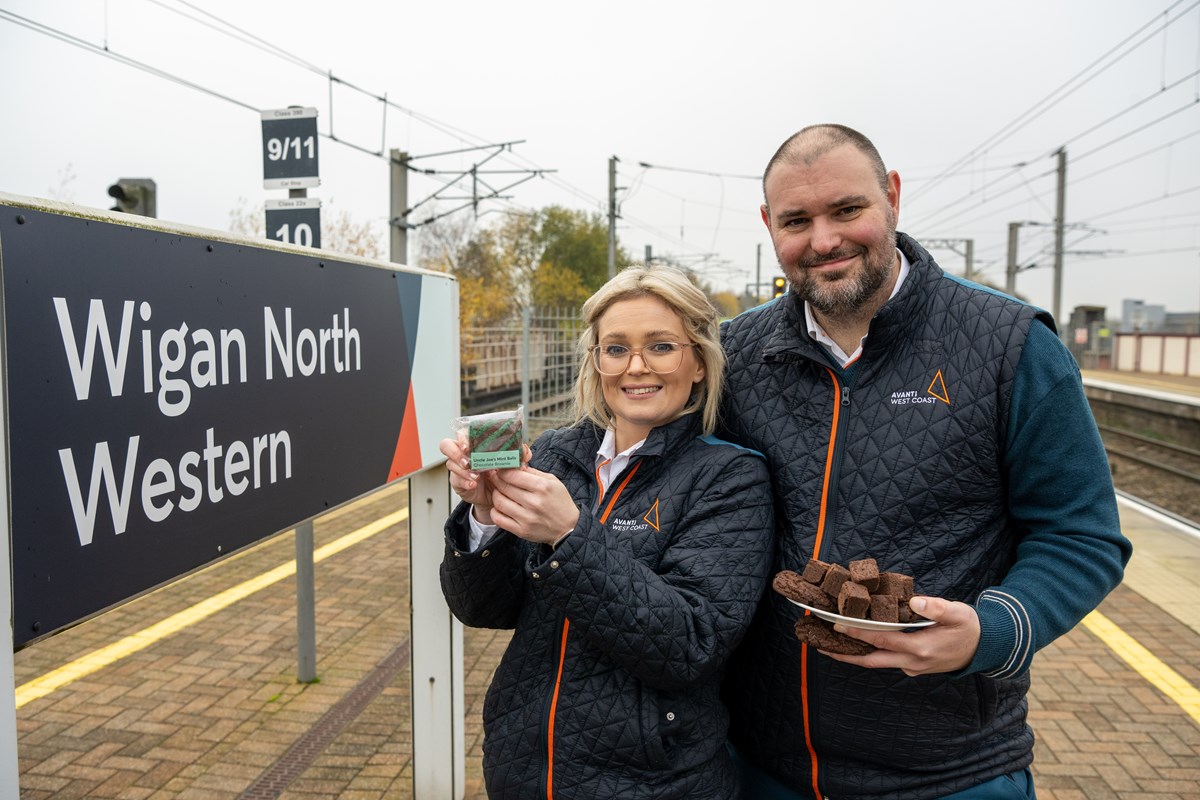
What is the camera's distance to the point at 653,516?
5.88ft

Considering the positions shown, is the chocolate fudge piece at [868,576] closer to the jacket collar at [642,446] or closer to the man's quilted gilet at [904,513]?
the man's quilted gilet at [904,513]

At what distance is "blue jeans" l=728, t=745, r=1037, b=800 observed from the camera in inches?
67.7

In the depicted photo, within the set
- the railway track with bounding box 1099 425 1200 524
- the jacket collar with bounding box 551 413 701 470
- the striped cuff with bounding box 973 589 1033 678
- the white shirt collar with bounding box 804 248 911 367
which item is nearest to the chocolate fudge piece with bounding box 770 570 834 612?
the striped cuff with bounding box 973 589 1033 678

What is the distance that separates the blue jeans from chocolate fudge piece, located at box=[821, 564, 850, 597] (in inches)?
23.1

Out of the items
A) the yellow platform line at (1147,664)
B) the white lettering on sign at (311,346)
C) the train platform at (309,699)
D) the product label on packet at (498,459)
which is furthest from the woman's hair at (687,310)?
the yellow platform line at (1147,664)

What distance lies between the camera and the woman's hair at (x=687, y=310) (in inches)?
75.5

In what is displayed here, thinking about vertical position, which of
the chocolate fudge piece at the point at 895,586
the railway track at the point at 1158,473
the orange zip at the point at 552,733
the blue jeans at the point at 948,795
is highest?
the chocolate fudge piece at the point at 895,586

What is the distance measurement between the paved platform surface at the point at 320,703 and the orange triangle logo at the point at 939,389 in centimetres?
291

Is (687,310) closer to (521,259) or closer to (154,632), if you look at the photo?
(154,632)

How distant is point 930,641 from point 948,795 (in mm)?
497

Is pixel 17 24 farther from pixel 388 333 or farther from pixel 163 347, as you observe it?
pixel 163 347

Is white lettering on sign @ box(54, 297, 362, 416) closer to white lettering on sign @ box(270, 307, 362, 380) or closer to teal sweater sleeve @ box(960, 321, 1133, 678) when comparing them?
white lettering on sign @ box(270, 307, 362, 380)

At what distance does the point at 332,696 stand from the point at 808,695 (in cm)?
371

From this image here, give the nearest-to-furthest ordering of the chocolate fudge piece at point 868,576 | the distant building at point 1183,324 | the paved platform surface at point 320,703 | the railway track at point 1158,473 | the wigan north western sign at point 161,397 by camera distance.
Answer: the wigan north western sign at point 161,397 → the chocolate fudge piece at point 868,576 → the paved platform surface at point 320,703 → the railway track at point 1158,473 → the distant building at point 1183,324
